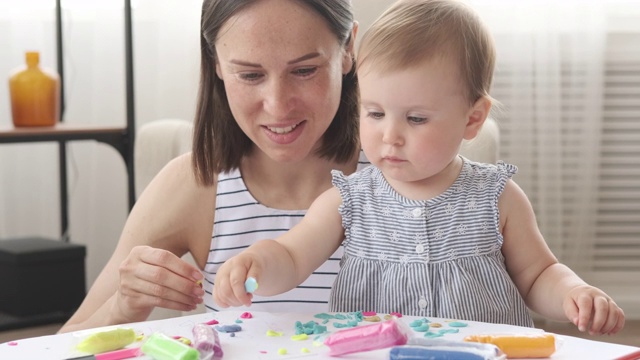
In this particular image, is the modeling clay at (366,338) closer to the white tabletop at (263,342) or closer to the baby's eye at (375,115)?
the white tabletop at (263,342)

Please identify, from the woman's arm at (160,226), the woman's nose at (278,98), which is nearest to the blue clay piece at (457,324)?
the woman's nose at (278,98)

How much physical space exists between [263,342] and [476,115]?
1.47ft

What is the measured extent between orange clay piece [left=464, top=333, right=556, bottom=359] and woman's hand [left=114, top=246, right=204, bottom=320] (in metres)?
0.46

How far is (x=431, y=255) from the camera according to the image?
123 cm

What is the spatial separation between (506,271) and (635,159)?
2.04 metres

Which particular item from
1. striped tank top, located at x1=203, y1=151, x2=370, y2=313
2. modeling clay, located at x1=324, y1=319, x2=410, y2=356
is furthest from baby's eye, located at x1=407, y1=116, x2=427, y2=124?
striped tank top, located at x1=203, y1=151, x2=370, y2=313

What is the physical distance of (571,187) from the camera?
318cm

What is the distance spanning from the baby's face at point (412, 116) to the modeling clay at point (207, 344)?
1.17 feet

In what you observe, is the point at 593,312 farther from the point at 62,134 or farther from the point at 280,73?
the point at 62,134

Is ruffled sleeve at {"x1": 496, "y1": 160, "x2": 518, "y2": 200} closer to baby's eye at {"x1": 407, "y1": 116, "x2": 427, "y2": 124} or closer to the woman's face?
baby's eye at {"x1": 407, "y1": 116, "x2": 427, "y2": 124}

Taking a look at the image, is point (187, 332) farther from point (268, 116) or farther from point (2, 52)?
point (2, 52)

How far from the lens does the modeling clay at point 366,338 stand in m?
0.93

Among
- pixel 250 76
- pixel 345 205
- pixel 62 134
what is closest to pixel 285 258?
pixel 345 205

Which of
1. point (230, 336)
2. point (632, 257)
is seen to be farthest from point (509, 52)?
point (230, 336)
